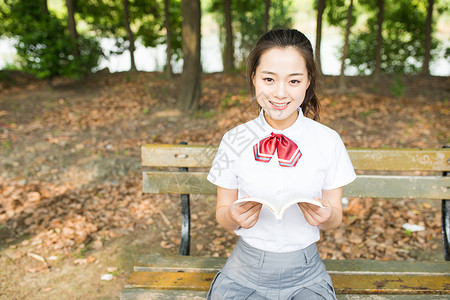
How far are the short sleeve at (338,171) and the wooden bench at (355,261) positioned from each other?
674 mm

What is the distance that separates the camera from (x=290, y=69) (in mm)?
1726

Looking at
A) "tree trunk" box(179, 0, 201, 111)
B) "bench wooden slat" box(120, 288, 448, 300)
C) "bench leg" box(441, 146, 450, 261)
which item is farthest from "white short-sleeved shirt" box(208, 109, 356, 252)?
"tree trunk" box(179, 0, 201, 111)

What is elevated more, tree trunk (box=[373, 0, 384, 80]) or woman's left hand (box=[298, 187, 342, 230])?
tree trunk (box=[373, 0, 384, 80])

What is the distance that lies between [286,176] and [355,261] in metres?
1.02

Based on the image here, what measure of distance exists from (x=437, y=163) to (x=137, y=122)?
4.89 meters

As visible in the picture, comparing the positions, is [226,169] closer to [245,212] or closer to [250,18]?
[245,212]

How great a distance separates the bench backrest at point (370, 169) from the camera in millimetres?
2525

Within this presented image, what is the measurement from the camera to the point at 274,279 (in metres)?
1.82

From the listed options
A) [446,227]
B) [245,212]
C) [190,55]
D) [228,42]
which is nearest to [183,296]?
[245,212]

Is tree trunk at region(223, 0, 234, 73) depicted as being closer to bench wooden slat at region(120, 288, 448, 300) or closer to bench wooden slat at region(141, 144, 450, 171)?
bench wooden slat at region(141, 144, 450, 171)

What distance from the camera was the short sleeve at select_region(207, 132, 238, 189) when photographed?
1883mm

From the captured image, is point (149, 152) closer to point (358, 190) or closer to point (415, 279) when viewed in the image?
point (358, 190)

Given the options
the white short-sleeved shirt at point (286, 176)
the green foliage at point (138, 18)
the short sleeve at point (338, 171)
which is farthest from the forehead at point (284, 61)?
the green foliage at point (138, 18)

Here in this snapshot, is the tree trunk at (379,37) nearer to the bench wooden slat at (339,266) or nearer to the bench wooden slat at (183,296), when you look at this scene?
the bench wooden slat at (339,266)
